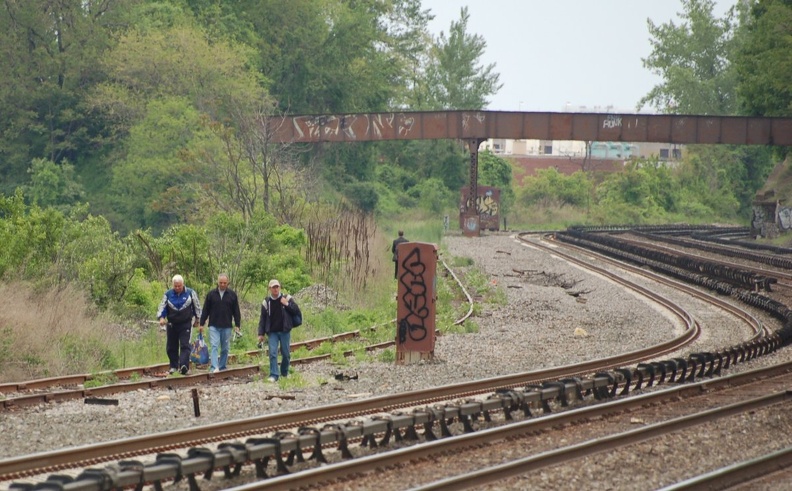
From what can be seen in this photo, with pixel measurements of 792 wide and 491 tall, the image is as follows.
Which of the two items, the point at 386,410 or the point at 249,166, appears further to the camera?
the point at 249,166

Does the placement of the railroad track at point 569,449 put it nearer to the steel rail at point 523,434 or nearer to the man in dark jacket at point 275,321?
the steel rail at point 523,434

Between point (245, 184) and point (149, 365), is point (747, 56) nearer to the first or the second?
point (245, 184)

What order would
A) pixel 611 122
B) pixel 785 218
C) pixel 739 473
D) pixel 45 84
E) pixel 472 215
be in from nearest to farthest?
pixel 739 473 → pixel 611 122 → pixel 472 215 → pixel 785 218 → pixel 45 84

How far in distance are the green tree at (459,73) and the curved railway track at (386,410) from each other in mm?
83457

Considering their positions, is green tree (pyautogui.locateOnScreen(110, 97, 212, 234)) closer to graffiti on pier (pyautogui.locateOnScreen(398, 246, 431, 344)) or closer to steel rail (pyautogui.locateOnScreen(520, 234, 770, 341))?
steel rail (pyautogui.locateOnScreen(520, 234, 770, 341))

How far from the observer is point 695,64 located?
348 feet

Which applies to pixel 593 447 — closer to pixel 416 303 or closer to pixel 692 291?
pixel 416 303

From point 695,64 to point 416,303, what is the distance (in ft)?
311

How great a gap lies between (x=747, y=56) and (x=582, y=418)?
174ft

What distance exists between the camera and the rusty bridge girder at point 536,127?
5097cm

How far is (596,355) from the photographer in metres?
18.2

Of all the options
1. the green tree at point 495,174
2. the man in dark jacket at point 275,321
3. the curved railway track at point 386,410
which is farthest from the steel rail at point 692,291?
the green tree at point 495,174

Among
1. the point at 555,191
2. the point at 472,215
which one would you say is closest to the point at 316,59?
the point at 472,215

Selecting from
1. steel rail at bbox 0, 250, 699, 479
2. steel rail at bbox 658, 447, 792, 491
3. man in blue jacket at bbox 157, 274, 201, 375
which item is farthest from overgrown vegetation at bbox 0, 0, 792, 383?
steel rail at bbox 658, 447, 792, 491
